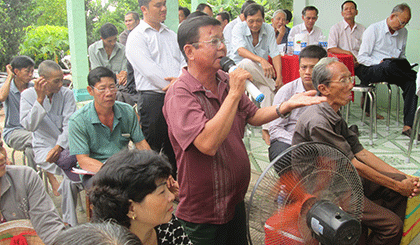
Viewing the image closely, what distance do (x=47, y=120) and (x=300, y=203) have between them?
2.64m

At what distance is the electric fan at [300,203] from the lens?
1323 mm

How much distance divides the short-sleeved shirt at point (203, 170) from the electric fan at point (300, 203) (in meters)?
0.30

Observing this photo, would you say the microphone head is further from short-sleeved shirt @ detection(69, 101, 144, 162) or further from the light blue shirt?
the light blue shirt

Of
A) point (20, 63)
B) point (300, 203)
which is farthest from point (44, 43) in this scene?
point (300, 203)

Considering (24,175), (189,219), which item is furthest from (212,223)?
(24,175)

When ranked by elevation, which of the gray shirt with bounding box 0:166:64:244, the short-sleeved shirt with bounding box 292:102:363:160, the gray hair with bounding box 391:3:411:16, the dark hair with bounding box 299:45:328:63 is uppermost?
the gray hair with bounding box 391:3:411:16

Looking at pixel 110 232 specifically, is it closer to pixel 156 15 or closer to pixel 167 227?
pixel 167 227

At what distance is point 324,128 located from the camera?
1990 mm

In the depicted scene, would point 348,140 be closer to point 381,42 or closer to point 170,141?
point 170,141

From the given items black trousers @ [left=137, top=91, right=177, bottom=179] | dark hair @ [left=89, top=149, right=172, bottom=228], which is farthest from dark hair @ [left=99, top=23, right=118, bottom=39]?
dark hair @ [left=89, top=149, right=172, bottom=228]

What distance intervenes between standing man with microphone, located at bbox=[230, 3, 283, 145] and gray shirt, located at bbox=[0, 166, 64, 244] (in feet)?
9.28

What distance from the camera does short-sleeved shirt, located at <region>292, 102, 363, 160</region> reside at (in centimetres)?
199

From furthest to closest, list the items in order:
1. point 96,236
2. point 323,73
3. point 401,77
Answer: point 401,77 < point 323,73 < point 96,236

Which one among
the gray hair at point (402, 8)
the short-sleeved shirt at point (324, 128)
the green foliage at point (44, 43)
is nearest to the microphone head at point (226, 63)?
the short-sleeved shirt at point (324, 128)
